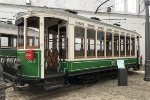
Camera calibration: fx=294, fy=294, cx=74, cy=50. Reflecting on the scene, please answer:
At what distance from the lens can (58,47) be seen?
11.8m

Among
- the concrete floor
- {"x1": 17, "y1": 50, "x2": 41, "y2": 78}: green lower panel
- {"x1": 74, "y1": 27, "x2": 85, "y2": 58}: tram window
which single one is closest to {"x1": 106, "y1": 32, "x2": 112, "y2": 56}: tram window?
the concrete floor

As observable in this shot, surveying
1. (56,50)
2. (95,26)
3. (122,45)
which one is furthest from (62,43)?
(122,45)

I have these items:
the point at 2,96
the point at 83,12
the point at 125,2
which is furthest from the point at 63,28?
the point at 125,2

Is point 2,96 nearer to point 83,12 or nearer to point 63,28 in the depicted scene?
point 63,28

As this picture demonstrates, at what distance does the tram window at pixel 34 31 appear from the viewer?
34.1ft

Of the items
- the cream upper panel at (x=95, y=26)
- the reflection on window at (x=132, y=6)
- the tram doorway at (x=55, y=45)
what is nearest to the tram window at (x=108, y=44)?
the cream upper panel at (x=95, y=26)

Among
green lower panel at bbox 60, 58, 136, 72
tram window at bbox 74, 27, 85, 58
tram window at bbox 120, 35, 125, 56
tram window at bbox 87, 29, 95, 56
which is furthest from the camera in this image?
tram window at bbox 120, 35, 125, 56

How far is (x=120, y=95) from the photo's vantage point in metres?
10.9

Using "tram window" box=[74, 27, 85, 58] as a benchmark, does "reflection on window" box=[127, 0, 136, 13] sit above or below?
above

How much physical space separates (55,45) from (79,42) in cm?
100

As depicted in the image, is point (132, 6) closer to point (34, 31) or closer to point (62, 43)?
point (62, 43)

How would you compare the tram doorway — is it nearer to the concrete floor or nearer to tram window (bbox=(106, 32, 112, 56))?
the concrete floor

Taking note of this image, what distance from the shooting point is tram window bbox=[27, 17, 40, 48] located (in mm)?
10391

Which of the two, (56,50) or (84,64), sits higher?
(56,50)
